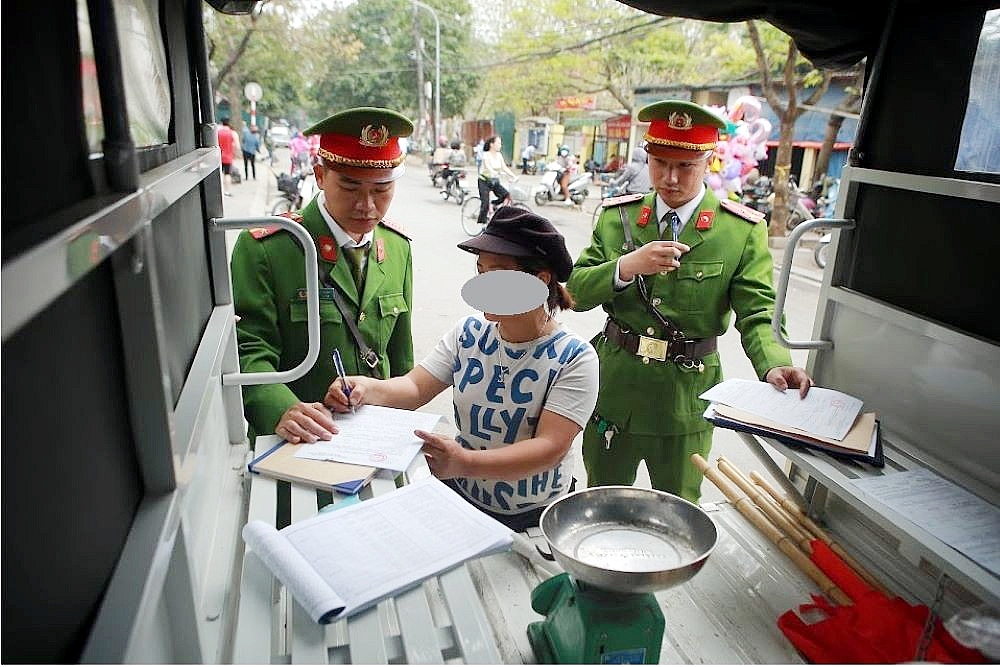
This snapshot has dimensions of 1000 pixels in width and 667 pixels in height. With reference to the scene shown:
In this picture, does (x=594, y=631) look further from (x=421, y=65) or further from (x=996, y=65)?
(x=421, y=65)

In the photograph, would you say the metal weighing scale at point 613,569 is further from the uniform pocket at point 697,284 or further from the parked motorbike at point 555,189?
the parked motorbike at point 555,189

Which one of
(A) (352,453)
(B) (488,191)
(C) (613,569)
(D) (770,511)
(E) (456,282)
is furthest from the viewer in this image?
(B) (488,191)

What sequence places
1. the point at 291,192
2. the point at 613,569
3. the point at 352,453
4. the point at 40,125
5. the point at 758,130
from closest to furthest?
the point at 40,125 → the point at 613,569 → the point at 352,453 → the point at 758,130 → the point at 291,192

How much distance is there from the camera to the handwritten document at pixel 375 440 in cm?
157

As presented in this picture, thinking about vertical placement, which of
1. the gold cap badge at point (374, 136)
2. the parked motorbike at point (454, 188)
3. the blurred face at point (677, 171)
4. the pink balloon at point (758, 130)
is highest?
the pink balloon at point (758, 130)

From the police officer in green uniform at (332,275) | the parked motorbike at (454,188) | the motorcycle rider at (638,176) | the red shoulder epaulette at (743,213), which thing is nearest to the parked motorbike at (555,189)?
the parked motorbike at (454,188)

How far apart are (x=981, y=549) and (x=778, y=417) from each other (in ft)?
1.82

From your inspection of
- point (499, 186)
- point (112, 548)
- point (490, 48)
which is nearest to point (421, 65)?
point (490, 48)

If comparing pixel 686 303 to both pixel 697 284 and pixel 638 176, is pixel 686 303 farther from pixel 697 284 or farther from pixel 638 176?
pixel 638 176

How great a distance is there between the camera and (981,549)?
131cm

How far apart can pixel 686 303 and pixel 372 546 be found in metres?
1.53

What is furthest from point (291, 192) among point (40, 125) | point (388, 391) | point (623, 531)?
point (40, 125)

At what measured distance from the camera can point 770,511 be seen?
1.85 metres

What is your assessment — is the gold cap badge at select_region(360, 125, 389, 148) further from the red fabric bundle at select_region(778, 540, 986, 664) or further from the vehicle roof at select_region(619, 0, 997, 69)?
the red fabric bundle at select_region(778, 540, 986, 664)
